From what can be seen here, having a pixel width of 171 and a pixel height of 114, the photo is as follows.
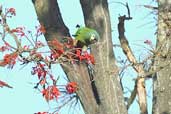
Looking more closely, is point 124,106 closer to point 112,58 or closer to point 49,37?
point 112,58

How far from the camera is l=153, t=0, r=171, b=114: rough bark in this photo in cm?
635

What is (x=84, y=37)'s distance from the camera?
6.11 m

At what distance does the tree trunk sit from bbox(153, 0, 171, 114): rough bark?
0.44m

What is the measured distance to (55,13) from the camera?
637 centimetres

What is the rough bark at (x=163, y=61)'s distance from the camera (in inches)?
250

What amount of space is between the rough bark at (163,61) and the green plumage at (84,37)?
923 millimetres

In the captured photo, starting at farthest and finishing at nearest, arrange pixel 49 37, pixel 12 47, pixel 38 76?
1. pixel 49 37
2. pixel 38 76
3. pixel 12 47

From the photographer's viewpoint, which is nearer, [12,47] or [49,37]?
[12,47]

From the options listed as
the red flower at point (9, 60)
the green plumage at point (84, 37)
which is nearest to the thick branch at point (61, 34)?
the green plumage at point (84, 37)

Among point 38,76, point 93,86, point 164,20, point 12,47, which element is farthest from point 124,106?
point 12,47

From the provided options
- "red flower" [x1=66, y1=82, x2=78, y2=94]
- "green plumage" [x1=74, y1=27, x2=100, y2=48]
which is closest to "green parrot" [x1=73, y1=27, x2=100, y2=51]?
"green plumage" [x1=74, y1=27, x2=100, y2=48]

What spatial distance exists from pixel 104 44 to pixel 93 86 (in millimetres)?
531

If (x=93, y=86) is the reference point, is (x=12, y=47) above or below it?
above

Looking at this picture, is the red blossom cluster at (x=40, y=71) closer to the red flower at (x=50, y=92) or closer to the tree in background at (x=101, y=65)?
the red flower at (x=50, y=92)
